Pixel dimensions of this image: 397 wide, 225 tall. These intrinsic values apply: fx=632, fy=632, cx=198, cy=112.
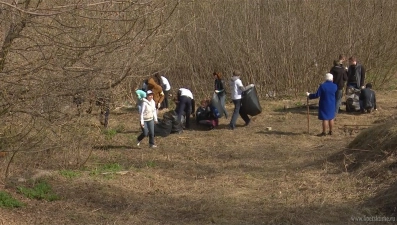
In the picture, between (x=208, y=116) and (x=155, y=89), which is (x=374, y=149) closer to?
(x=208, y=116)

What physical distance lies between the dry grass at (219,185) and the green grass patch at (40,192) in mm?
131

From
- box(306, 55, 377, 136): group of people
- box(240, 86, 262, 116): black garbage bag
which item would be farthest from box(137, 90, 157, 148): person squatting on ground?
box(306, 55, 377, 136): group of people

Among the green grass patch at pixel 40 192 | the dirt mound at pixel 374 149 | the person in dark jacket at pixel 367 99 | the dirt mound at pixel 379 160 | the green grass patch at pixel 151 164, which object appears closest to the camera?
the dirt mound at pixel 379 160

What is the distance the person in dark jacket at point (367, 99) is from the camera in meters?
16.0

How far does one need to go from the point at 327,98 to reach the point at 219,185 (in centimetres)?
449

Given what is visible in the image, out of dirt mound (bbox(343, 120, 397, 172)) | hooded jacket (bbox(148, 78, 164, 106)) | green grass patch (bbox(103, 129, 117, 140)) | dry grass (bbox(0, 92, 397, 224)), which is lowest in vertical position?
dry grass (bbox(0, 92, 397, 224))

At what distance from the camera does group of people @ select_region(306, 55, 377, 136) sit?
13.4m

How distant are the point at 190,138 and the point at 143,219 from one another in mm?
6744

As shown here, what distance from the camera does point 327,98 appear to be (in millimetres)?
13414

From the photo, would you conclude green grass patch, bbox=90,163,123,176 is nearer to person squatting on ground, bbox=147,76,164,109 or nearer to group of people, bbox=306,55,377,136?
person squatting on ground, bbox=147,76,164,109

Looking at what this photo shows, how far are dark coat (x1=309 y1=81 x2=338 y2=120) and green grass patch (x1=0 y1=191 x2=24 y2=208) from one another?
276 inches

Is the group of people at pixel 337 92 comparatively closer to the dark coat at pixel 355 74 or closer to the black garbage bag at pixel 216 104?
the dark coat at pixel 355 74

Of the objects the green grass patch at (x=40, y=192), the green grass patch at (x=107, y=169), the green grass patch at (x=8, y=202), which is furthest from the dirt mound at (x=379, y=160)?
the green grass patch at (x=8, y=202)

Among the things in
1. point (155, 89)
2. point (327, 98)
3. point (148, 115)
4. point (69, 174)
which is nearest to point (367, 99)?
point (327, 98)
